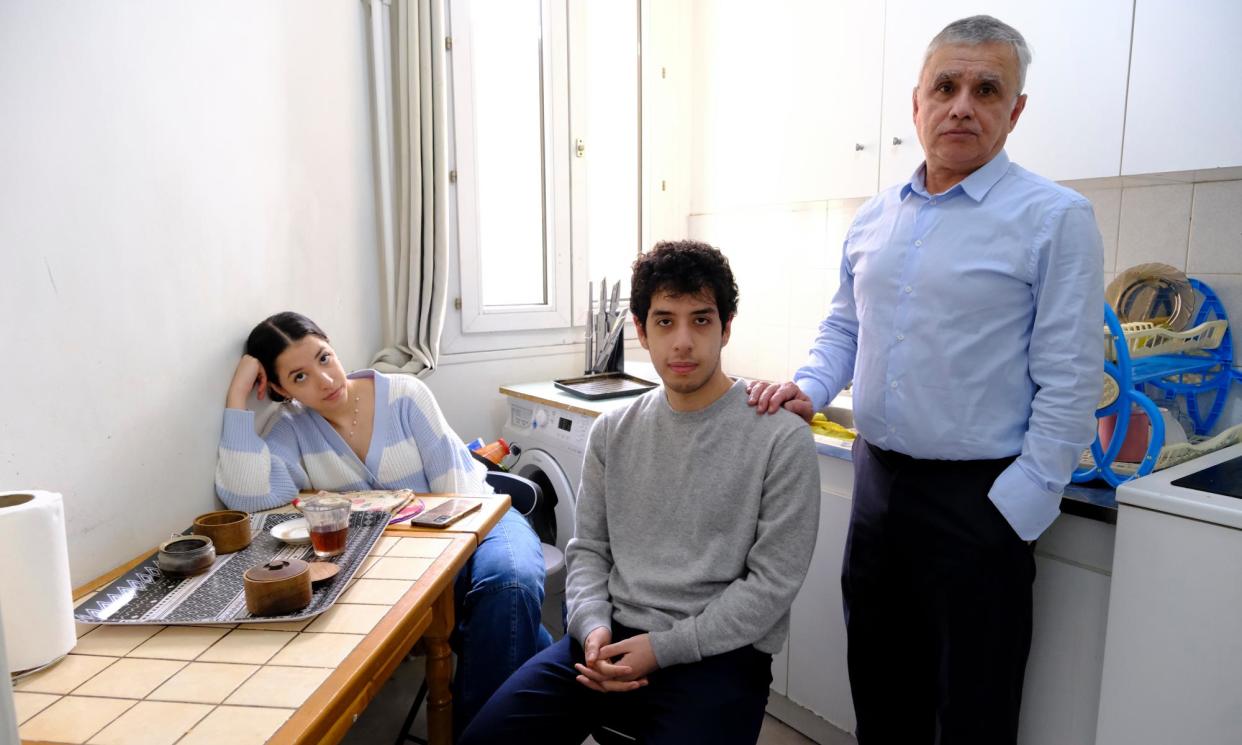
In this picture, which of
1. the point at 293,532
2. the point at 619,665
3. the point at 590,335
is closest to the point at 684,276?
the point at 619,665

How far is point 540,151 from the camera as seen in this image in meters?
2.80

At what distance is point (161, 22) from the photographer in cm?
146

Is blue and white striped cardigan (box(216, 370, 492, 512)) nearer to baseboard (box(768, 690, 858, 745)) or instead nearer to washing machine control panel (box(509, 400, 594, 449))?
washing machine control panel (box(509, 400, 594, 449))

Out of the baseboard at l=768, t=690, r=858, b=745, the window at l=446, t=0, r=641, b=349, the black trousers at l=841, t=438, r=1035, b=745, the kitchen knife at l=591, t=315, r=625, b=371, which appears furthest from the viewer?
the kitchen knife at l=591, t=315, r=625, b=371

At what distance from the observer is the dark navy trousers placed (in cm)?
112

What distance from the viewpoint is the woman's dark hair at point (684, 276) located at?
4.15 feet

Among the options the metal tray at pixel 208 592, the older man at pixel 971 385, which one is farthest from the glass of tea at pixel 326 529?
the older man at pixel 971 385

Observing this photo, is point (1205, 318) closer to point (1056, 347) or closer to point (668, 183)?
point (1056, 347)

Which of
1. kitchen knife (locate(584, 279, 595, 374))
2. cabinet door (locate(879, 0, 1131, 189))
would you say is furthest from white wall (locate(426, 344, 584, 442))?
Answer: cabinet door (locate(879, 0, 1131, 189))

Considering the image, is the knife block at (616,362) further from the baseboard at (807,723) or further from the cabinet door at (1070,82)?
the cabinet door at (1070,82)

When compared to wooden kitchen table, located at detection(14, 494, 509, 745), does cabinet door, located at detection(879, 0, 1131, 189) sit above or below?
above

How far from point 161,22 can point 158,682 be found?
128cm

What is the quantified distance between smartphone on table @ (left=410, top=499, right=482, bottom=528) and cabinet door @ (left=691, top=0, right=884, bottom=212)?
4.86 ft

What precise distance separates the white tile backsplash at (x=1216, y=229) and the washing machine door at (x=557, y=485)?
1.83 m
